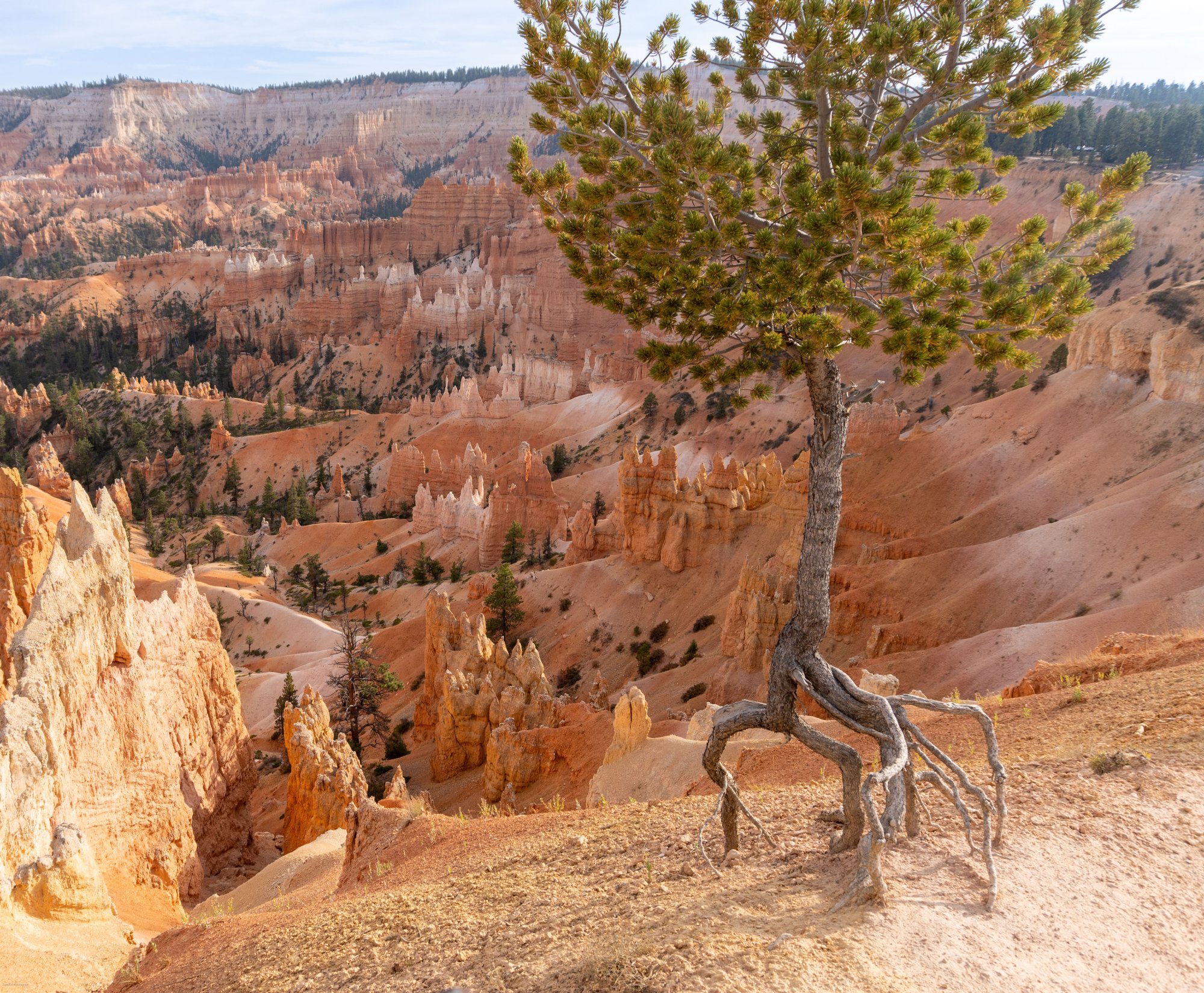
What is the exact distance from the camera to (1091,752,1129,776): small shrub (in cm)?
746

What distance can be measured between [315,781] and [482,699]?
712 cm

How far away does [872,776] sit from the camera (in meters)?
5.98

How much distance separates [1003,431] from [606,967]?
134 feet

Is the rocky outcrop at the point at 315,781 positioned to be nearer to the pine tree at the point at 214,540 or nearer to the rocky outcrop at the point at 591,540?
the rocky outcrop at the point at 591,540

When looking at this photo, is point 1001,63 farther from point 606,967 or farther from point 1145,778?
point 606,967

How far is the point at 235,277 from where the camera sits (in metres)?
117

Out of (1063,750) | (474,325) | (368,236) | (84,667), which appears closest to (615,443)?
(474,325)

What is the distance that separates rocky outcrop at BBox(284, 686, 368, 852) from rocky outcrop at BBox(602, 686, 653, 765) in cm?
620

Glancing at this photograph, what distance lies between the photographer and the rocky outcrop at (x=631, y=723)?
18.8 meters

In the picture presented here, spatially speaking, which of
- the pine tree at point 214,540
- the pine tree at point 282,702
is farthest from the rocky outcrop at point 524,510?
the pine tree at point 214,540

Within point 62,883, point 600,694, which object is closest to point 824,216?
point 62,883

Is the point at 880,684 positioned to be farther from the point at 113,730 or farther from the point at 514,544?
the point at 514,544

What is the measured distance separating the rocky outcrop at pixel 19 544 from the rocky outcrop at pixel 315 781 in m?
10.4

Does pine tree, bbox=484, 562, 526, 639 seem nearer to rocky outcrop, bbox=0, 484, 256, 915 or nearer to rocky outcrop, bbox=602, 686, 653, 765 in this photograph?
rocky outcrop, bbox=0, 484, 256, 915
